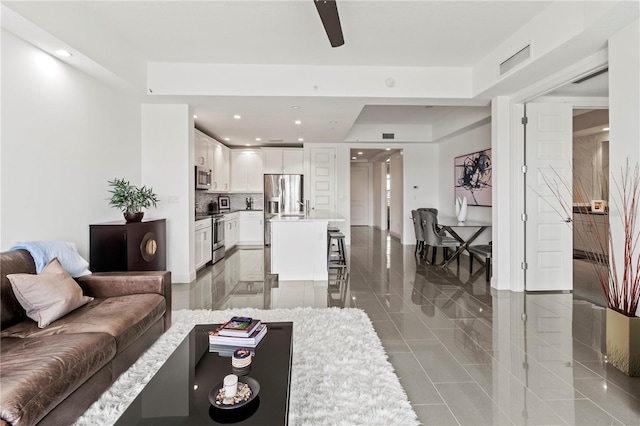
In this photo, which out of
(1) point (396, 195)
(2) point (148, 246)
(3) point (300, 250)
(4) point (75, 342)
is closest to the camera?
(4) point (75, 342)

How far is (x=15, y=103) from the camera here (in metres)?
2.62

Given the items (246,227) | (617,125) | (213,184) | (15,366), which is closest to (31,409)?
(15,366)

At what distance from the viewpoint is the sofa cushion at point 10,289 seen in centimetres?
209

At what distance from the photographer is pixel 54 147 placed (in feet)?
9.96

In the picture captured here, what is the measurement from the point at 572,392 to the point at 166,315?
299 cm

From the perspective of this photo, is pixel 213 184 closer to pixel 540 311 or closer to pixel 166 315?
pixel 166 315

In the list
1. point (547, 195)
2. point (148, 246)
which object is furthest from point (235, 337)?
point (547, 195)

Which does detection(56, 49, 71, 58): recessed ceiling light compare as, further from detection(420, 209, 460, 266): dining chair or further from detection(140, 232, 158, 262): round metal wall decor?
detection(420, 209, 460, 266): dining chair

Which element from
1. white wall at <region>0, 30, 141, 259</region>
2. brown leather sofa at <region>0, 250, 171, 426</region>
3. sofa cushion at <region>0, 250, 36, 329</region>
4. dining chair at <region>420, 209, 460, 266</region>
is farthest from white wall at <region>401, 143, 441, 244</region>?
sofa cushion at <region>0, 250, 36, 329</region>

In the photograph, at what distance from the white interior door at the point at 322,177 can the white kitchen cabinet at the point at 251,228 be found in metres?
1.36

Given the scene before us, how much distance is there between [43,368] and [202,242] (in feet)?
13.2

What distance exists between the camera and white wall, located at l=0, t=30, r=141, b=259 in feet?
8.50

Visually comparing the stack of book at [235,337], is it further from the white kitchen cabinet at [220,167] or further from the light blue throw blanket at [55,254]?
the white kitchen cabinet at [220,167]

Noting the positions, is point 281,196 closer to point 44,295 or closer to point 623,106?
point 44,295
